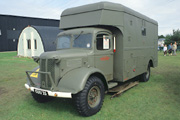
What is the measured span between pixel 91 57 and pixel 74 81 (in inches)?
44.8

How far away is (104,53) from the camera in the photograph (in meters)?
5.37

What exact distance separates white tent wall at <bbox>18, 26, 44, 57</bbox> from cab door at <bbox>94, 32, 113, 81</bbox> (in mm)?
14150

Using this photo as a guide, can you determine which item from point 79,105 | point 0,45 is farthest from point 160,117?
point 0,45

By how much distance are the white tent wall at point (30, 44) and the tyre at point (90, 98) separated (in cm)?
1498

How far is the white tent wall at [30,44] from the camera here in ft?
62.3

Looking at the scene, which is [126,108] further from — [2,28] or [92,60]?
[2,28]

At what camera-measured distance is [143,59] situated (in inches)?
294

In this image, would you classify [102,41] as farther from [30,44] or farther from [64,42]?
[30,44]

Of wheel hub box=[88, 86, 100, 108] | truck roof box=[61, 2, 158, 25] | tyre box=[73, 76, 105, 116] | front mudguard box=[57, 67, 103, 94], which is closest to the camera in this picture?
front mudguard box=[57, 67, 103, 94]

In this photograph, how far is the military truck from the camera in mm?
4164

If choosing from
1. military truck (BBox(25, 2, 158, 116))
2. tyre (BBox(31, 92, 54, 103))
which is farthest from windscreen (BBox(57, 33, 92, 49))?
tyre (BBox(31, 92, 54, 103))

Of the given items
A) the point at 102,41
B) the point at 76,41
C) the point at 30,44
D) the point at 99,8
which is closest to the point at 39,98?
the point at 76,41

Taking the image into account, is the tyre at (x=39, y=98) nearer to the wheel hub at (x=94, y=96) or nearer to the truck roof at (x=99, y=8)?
the wheel hub at (x=94, y=96)

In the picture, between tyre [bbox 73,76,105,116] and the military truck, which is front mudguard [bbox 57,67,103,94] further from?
tyre [bbox 73,76,105,116]
